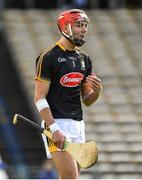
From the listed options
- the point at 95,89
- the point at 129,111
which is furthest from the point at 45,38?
the point at 95,89

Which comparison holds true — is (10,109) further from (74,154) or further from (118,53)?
(74,154)

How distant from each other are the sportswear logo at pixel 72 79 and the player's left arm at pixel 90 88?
9 centimetres

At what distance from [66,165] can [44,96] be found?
0.62 metres

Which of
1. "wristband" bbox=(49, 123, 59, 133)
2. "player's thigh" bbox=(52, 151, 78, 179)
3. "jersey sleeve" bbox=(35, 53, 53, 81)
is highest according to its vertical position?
"jersey sleeve" bbox=(35, 53, 53, 81)

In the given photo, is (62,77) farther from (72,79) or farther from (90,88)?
(90,88)

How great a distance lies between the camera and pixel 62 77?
8180 millimetres

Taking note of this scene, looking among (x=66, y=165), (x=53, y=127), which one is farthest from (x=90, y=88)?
(x=66, y=165)

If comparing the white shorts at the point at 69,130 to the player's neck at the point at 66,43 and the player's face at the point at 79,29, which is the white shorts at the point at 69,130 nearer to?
the player's neck at the point at 66,43

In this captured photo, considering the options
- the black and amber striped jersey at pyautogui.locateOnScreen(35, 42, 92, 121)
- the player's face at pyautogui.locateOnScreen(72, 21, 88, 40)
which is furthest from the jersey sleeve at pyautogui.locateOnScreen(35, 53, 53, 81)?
the player's face at pyautogui.locateOnScreen(72, 21, 88, 40)

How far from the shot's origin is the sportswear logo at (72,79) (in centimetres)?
820

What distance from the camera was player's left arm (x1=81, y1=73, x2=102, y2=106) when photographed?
27.5ft

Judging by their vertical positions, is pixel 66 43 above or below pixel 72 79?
above

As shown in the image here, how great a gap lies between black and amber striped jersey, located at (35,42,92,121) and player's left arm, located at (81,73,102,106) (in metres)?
0.07

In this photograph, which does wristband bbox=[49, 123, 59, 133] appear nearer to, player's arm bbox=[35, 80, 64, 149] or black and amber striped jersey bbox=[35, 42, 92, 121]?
player's arm bbox=[35, 80, 64, 149]
